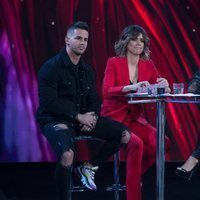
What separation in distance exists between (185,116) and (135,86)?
7.98 feet

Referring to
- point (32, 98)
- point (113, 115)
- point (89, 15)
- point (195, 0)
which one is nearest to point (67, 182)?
point (113, 115)

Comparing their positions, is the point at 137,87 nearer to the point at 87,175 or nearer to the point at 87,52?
the point at 87,175

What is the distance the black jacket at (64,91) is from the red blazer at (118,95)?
0.16 m

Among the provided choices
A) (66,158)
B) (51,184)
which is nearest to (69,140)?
(66,158)

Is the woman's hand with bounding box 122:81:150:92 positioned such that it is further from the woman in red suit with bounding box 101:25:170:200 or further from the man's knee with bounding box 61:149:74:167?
the man's knee with bounding box 61:149:74:167

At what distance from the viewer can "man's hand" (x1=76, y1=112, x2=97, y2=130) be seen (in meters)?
3.13

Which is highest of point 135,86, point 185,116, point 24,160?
point 135,86

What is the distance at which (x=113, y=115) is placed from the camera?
3.48 meters

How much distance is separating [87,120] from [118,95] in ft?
1.27

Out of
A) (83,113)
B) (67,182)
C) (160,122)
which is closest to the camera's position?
(67,182)

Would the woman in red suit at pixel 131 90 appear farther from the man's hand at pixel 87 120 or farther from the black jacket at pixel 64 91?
the man's hand at pixel 87 120

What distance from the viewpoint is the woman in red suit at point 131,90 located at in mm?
3213

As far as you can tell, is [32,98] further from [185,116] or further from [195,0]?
[195,0]

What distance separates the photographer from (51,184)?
4.39m
